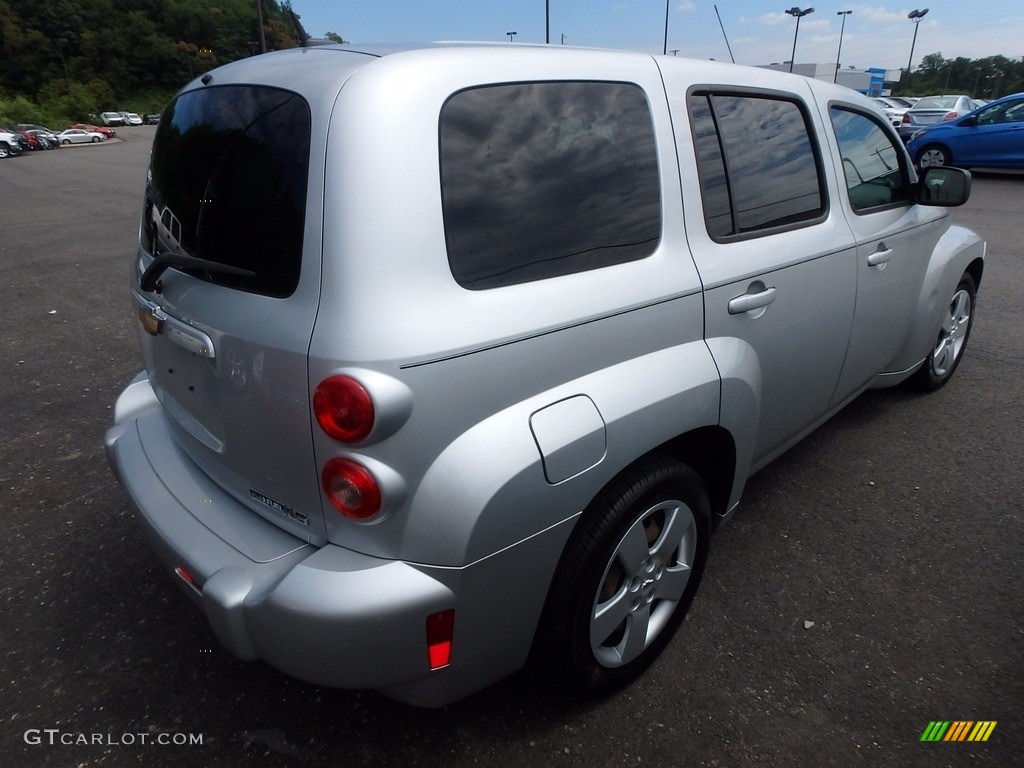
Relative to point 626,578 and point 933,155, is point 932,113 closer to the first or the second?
point 933,155

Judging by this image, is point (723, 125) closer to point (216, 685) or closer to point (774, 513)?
point (774, 513)

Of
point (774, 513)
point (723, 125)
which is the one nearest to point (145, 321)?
point (723, 125)

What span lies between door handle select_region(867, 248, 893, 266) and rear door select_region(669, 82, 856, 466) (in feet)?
0.64

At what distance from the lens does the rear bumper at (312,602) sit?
1561 mm

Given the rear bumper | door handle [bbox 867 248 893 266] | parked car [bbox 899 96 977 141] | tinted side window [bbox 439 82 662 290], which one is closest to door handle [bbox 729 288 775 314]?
tinted side window [bbox 439 82 662 290]

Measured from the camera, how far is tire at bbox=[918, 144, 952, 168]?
14320 mm

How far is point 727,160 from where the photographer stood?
234cm

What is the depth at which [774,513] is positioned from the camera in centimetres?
317

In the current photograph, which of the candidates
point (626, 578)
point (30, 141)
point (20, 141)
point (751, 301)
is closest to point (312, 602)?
point (626, 578)

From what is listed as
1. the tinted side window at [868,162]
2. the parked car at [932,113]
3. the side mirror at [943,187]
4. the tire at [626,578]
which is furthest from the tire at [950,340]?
the parked car at [932,113]

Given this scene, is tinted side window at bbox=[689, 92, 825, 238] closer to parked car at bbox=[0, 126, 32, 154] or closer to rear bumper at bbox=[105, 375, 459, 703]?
Answer: rear bumper at bbox=[105, 375, 459, 703]

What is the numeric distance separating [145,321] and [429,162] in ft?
3.62

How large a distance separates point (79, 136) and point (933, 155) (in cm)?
5349

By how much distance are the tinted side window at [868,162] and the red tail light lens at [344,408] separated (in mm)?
2449
